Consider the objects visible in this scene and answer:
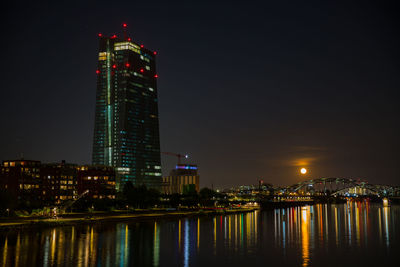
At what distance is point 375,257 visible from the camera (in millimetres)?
43719

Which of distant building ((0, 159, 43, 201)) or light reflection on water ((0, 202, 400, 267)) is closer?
light reflection on water ((0, 202, 400, 267))

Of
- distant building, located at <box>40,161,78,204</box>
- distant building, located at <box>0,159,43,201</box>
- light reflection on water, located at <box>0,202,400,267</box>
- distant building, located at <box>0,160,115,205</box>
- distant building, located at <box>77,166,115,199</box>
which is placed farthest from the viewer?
distant building, located at <box>77,166,115,199</box>

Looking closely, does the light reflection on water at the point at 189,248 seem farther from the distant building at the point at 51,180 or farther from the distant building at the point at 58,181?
the distant building at the point at 58,181

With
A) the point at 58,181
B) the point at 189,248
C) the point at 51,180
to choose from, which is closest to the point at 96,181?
the point at 58,181

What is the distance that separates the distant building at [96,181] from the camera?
482 ft

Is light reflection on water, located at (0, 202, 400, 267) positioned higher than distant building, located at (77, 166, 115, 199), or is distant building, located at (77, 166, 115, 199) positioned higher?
distant building, located at (77, 166, 115, 199)

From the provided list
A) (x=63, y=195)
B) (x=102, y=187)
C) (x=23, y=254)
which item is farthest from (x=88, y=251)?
(x=102, y=187)

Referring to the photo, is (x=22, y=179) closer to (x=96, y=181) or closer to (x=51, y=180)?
(x=51, y=180)

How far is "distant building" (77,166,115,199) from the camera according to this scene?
146938 millimetres

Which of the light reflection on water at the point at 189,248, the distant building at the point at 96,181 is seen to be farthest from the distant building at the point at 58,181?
the light reflection on water at the point at 189,248

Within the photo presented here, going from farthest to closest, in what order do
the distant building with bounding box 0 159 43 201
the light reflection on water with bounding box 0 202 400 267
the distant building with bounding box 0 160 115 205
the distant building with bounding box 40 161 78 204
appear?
1. the distant building with bounding box 40 161 78 204
2. the distant building with bounding box 0 160 115 205
3. the distant building with bounding box 0 159 43 201
4. the light reflection on water with bounding box 0 202 400 267

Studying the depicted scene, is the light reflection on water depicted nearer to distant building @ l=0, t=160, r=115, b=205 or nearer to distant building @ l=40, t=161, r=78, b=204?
distant building @ l=0, t=160, r=115, b=205

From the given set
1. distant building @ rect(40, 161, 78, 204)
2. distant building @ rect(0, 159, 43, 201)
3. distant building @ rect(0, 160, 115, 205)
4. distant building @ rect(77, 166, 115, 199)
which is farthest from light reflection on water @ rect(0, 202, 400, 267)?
distant building @ rect(77, 166, 115, 199)

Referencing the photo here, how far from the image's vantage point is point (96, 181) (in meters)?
151
